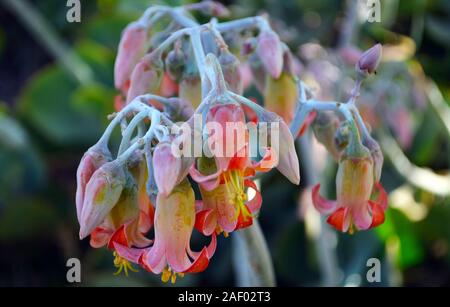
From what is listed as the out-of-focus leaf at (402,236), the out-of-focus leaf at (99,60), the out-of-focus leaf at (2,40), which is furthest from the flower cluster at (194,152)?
the out-of-focus leaf at (2,40)

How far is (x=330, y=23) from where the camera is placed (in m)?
2.28

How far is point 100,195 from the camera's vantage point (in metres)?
0.83

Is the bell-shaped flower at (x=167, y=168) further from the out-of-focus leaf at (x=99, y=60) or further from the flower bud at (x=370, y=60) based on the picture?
the out-of-focus leaf at (x=99, y=60)

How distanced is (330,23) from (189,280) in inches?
37.3

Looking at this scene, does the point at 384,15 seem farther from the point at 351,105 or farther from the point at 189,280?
the point at 351,105

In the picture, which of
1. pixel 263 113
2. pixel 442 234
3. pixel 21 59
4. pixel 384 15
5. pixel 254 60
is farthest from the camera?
pixel 21 59

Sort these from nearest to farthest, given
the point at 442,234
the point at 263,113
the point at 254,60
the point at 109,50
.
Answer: the point at 263,113
the point at 254,60
the point at 442,234
the point at 109,50

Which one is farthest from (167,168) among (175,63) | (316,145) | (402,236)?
(316,145)

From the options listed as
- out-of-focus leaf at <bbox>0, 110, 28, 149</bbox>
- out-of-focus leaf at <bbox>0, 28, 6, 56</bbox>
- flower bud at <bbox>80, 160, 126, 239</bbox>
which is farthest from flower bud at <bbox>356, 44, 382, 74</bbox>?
out-of-focus leaf at <bbox>0, 28, 6, 56</bbox>

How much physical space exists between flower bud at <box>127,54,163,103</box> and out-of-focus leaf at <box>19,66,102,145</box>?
1.14 meters

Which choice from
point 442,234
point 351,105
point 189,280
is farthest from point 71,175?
point 351,105

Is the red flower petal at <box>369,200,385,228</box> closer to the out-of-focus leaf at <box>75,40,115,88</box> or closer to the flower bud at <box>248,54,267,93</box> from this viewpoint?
the flower bud at <box>248,54,267,93</box>

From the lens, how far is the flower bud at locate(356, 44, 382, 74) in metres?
0.94

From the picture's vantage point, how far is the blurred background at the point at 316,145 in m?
1.68
